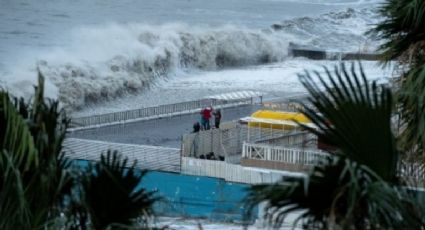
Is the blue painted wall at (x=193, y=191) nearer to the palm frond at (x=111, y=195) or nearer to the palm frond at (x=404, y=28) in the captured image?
the palm frond at (x=404, y=28)

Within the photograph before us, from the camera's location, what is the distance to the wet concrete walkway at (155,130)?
22.2 m

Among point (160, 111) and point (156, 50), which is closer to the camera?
point (160, 111)

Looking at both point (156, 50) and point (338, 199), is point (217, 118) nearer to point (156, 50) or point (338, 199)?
point (338, 199)

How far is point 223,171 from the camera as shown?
17.0m

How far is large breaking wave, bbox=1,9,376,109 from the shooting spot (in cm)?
3556

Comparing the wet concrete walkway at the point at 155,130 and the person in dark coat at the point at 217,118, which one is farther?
the wet concrete walkway at the point at 155,130

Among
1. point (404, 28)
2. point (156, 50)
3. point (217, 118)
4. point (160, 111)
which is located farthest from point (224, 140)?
point (156, 50)

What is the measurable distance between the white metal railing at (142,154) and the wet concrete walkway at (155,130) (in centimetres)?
245

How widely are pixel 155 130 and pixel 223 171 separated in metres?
6.88

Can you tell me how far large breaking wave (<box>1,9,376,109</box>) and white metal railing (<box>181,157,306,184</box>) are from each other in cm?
1447

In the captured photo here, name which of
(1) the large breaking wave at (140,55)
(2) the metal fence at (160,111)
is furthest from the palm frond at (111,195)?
(1) the large breaking wave at (140,55)

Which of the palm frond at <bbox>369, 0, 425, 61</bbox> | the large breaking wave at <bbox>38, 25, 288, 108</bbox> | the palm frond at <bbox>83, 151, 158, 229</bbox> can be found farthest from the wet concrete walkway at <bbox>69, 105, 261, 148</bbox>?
the palm frond at <bbox>83, 151, 158, 229</bbox>

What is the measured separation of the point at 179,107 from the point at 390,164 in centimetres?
2273

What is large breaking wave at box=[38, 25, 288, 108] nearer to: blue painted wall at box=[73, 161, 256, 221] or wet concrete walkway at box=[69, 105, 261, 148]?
wet concrete walkway at box=[69, 105, 261, 148]
